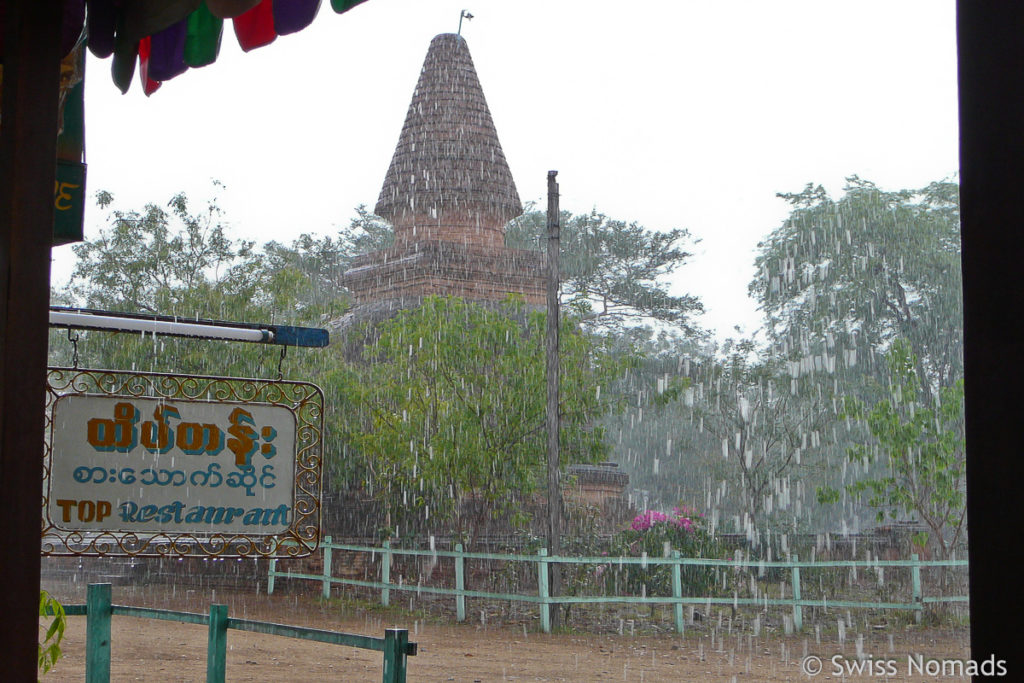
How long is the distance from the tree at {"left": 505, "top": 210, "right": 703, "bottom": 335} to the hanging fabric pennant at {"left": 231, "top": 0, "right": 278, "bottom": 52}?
31411mm

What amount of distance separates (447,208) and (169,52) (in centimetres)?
2199

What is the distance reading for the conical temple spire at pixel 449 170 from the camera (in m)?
24.7

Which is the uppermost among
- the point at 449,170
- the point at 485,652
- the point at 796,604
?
the point at 449,170

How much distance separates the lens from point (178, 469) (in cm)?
303

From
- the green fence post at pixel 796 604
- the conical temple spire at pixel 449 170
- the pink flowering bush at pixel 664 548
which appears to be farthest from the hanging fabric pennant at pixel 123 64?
the conical temple spire at pixel 449 170

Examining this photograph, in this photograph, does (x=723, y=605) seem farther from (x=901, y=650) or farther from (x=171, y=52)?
(x=171, y=52)

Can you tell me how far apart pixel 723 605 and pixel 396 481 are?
5477mm

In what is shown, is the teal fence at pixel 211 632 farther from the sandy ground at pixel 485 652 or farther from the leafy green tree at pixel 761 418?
the leafy green tree at pixel 761 418

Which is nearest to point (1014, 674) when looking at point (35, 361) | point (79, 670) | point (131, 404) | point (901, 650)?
point (35, 361)

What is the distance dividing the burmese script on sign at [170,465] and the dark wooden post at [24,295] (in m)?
1.19

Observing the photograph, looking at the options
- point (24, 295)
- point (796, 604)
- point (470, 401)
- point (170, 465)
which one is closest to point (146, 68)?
point (170, 465)

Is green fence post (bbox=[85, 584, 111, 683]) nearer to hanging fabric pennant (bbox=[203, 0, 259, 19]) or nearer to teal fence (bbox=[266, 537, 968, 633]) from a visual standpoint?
hanging fabric pennant (bbox=[203, 0, 259, 19])

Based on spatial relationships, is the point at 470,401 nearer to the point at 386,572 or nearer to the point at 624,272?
the point at 386,572

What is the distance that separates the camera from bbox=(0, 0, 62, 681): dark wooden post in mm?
1737
